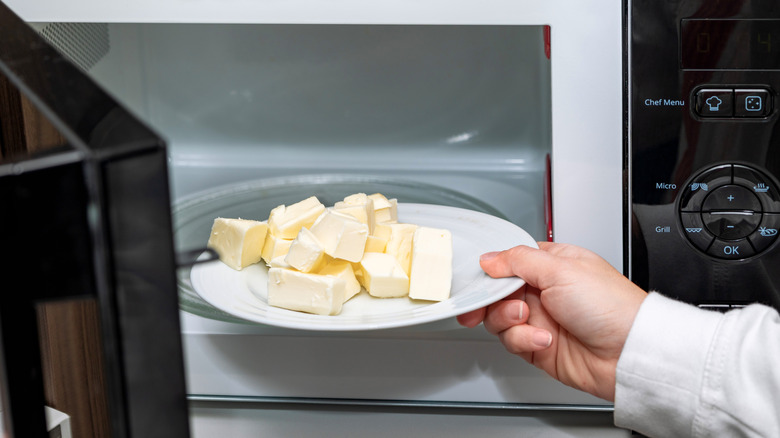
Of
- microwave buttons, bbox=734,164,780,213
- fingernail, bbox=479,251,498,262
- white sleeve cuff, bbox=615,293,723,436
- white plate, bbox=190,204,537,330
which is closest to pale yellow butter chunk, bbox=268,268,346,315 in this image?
white plate, bbox=190,204,537,330

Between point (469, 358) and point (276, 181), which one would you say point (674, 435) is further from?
point (276, 181)

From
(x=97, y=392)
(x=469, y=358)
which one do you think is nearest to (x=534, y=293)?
(x=469, y=358)

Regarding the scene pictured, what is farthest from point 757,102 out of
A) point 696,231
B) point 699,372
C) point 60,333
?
point 60,333

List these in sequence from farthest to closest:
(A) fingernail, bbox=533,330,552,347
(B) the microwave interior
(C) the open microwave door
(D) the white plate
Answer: (B) the microwave interior → (A) fingernail, bbox=533,330,552,347 → (D) the white plate → (C) the open microwave door

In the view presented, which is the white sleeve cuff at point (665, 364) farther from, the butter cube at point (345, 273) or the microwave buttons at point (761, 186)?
the butter cube at point (345, 273)

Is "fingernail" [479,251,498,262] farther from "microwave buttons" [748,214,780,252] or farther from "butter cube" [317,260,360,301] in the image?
"microwave buttons" [748,214,780,252]

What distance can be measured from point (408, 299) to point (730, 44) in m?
0.37

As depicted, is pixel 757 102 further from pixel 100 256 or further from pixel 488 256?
pixel 100 256

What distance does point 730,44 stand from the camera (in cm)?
A: 60

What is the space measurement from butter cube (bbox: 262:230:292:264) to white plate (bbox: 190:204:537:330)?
0.01m

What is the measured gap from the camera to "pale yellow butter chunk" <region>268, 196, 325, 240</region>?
0.66 meters

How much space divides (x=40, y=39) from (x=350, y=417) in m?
0.48

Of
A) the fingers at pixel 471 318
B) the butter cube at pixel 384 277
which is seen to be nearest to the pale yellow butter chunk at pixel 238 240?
the butter cube at pixel 384 277

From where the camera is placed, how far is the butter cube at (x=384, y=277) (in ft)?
1.99
